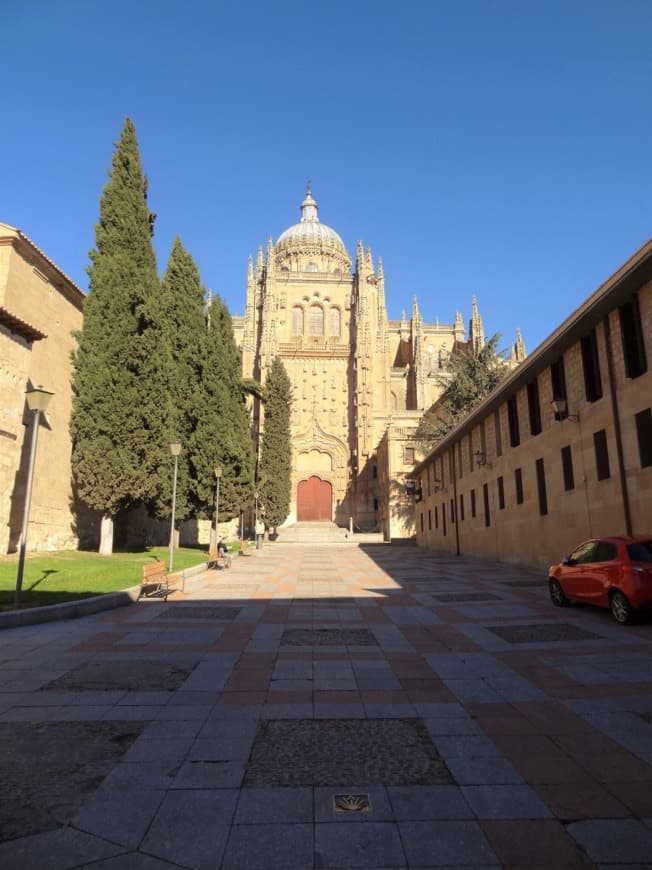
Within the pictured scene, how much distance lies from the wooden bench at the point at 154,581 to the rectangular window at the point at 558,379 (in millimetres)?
12006

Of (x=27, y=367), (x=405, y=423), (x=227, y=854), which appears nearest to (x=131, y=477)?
(x=27, y=367)

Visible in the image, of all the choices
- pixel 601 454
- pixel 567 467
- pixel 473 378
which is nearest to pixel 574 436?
pixel 567 467

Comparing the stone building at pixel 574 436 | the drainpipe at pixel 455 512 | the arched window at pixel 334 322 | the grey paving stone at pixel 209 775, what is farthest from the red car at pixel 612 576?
the arched window at pixel 334 322

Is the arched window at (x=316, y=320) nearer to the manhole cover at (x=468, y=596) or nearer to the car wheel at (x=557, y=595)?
the manhole cover at (x=468, y=596)

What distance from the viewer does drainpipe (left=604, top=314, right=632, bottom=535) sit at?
1246 centimetres

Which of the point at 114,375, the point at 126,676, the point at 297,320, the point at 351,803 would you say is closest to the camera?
the point at 351,803

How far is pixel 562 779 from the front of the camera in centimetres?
335

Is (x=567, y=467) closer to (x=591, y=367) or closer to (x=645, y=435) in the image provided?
(x=591, y=367)

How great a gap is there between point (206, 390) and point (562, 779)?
25764mm

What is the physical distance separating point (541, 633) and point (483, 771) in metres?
4.88

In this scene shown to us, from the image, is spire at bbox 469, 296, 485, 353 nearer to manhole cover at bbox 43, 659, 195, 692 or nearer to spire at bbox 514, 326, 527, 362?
spire at bbox 514, 326, 527, 362

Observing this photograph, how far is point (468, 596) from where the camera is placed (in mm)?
11656

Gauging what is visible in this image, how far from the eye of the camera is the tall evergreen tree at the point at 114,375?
20.2m

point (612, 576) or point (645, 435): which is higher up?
point (645, 435)
